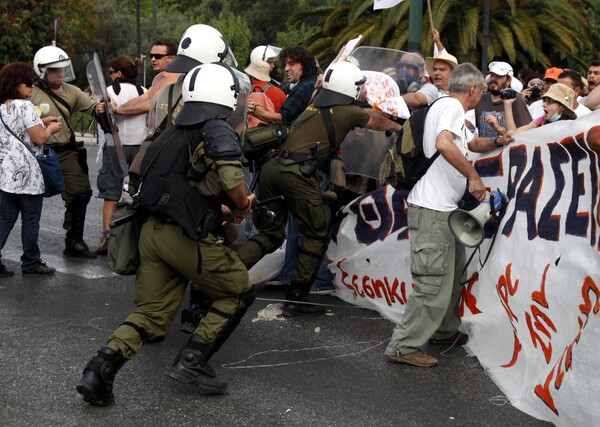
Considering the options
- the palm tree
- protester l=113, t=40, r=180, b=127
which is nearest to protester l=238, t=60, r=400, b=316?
protester l=113, t=40, r=180, b=127

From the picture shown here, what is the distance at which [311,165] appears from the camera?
6.48 m

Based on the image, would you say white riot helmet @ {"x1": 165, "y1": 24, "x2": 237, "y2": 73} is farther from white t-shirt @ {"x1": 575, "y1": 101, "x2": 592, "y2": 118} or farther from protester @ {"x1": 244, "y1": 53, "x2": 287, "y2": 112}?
white t-shirt @ {"x1": 575, "y1": 101, "x2": 592, "y2": 118}

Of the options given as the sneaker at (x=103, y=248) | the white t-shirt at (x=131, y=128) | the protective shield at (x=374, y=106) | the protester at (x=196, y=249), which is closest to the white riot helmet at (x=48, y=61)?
the white t-shirt at (x=131, y=128)

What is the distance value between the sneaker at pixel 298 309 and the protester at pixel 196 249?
1.64 m

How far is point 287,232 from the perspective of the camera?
7305mm

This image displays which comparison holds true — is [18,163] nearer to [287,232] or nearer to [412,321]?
[287,232]

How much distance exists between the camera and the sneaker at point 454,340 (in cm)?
595

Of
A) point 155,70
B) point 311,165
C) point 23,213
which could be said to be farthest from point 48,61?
point 311,165

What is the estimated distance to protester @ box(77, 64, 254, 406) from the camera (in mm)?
4633

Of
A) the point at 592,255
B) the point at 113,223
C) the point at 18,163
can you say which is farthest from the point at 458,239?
the point at 18,163

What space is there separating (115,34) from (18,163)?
39580 millimetres

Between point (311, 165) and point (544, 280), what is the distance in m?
2.18

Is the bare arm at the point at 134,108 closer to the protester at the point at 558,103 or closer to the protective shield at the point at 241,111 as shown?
the protective shield at the point at 241,111

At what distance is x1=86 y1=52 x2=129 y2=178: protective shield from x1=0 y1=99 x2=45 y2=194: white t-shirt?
71 centimetres
